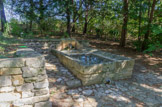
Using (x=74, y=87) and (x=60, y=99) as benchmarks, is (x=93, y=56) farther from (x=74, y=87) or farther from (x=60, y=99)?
(x=60, y=99)

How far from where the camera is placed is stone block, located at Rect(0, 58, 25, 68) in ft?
5.10

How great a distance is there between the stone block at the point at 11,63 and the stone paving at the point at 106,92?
98 cm

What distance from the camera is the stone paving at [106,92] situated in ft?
7.47

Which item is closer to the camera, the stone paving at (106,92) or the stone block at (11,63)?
the stone block at (11,63)

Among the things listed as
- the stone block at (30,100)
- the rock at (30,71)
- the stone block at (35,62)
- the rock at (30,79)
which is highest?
the stone block at (35,62)

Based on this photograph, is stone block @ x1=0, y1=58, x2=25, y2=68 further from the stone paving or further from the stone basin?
the stone basin

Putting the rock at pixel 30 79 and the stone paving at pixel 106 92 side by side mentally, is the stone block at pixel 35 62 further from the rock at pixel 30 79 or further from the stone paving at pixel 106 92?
the stone paving at pixel 106 92

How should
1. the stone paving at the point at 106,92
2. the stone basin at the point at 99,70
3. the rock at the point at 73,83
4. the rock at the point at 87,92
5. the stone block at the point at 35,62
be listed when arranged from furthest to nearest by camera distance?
1. the stone basin at the point at 99,70
2. the rock at the point at 73,83
3. the rock at the point at 87,92
4. the stone paving at the point at 106,92
5. the stone block at the point at 35,62

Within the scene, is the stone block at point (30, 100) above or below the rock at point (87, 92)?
above

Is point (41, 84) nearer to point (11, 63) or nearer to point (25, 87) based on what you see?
point (25, 87)

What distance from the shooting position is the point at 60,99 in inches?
89.7

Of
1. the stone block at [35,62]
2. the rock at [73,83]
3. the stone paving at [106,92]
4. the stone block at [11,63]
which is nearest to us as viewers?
the stone block at [11,63]

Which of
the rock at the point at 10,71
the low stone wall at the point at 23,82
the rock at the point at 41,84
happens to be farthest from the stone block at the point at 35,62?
the rock at the point at 41,84

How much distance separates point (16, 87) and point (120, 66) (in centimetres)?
256
